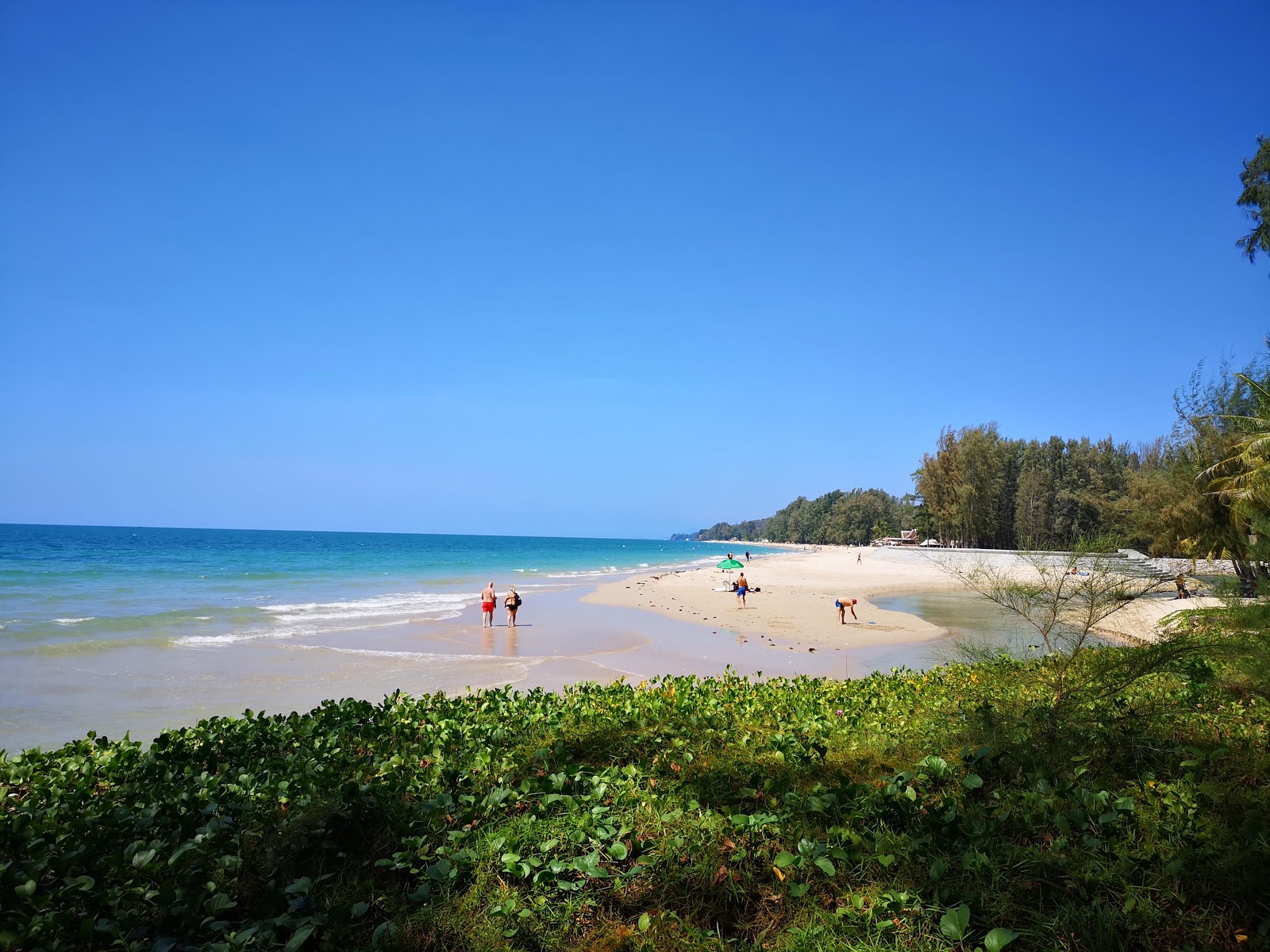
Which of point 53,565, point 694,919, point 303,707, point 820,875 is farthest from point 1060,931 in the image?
point 53,565

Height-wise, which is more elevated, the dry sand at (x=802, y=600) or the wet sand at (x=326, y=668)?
the wet sand at (x=326, y=668)

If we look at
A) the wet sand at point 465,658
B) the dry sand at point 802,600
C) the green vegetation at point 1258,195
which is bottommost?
the dry sand at point 802,600

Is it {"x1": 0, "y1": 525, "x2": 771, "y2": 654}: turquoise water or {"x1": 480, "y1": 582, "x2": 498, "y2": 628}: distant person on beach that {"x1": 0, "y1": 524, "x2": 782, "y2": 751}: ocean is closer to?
{"x1": 0, "y1": 525, "x2": 771, "y2": 654}: turquoise water

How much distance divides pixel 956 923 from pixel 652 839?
4.67 ft

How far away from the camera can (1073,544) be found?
701 cm

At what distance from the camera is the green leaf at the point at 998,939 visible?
255cm

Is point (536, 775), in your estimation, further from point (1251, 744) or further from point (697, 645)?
point (697, 645)

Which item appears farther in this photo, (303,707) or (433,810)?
(303,707)

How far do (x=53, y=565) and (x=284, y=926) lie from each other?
57437 millimetres

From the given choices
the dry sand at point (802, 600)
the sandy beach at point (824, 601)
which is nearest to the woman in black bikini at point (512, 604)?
the sandy beach at point (824, 601)

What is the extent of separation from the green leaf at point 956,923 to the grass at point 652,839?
0.01 meters

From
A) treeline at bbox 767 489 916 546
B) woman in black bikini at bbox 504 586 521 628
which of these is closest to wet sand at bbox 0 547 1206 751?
woman in black bikini at bbox 504 586 521 628

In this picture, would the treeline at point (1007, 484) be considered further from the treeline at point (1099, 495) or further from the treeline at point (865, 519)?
the treeline at point (865, 519)

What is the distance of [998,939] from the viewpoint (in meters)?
2.57
